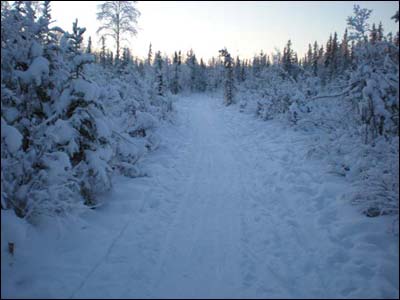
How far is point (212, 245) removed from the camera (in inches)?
219

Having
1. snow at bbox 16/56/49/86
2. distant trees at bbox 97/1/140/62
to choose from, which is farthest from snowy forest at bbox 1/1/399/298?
distant trees at bbox 97/1/140/62

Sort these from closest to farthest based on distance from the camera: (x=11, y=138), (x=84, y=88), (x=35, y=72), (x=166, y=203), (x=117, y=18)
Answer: (x=11, y=138) → (x=35, y=72) → (x=84, y=88) → (x=166, y=203) → (x=117, y=18)

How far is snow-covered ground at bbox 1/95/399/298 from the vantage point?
4.34m

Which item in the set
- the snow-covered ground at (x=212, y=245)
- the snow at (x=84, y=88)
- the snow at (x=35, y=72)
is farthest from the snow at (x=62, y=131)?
the snow-covered ground at (x=212, y=245)

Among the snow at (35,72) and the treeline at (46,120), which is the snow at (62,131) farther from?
the snow at (35,72)

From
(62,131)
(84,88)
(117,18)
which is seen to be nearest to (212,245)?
(62,131)

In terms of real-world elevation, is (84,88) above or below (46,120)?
above

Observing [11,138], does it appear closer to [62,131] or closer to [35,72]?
[62,131]

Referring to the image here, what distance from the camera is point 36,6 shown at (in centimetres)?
603

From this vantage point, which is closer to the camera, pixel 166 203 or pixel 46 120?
pixel 46 120

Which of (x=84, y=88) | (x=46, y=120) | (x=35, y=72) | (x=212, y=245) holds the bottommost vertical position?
(x=212, y=245)

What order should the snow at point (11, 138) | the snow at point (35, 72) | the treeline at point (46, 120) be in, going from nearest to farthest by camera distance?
1. the snow at point (11, 138)
2. the treeline at point (46, 120)
3. the snow at point (35, 72)

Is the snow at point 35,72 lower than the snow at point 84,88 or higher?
higher

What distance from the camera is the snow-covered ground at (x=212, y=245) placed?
171 inches
